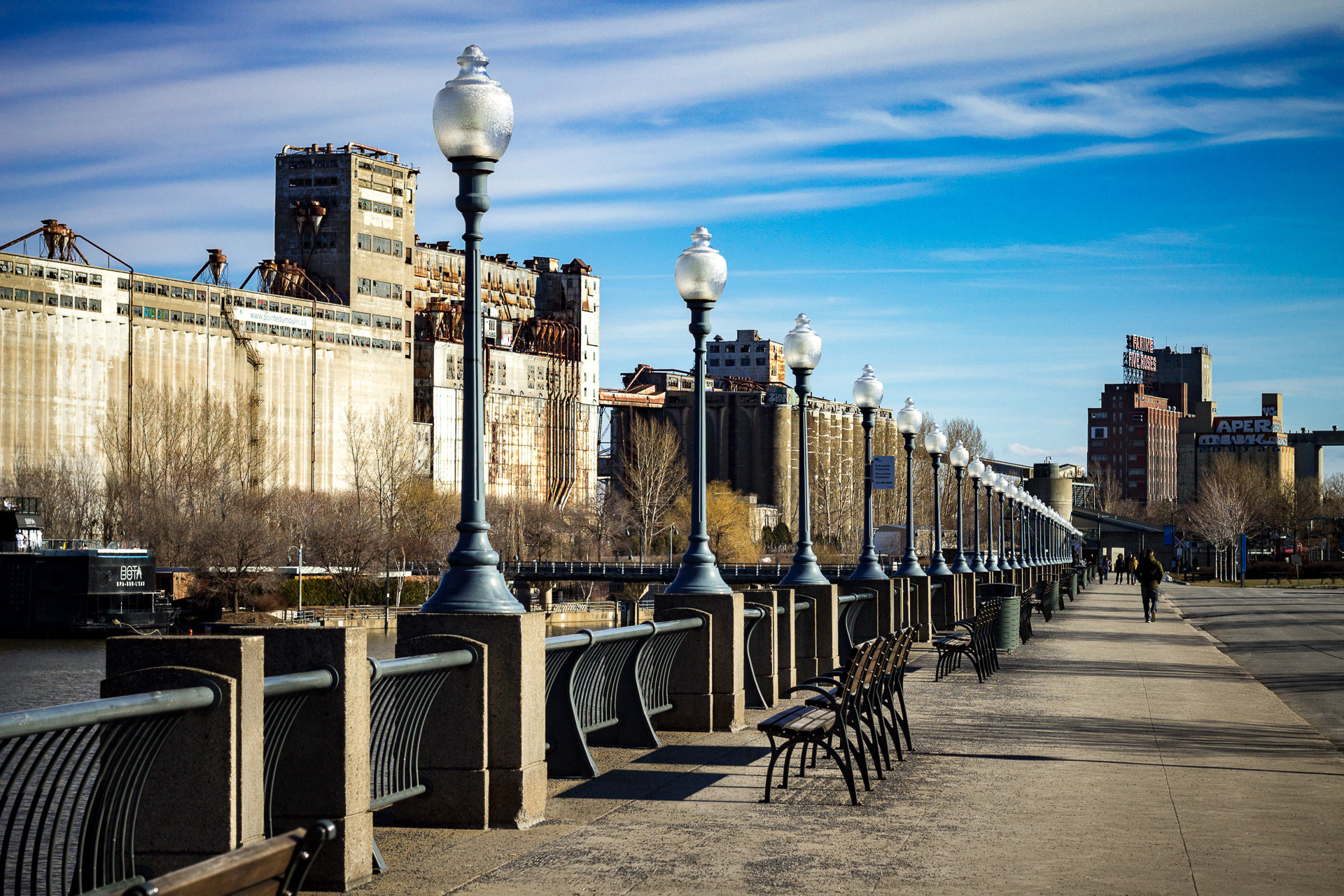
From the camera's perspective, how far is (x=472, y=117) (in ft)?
30.4

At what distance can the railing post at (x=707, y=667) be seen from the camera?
12797 millimetres

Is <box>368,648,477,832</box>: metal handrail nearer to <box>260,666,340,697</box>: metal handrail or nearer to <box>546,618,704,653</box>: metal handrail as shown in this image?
<box>260,666,340,697</box>: metal handrail

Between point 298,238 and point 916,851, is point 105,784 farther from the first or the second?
point 298,238

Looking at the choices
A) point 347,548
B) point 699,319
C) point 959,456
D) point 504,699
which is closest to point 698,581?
point 699,319

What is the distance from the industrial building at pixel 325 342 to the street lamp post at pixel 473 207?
100 meters

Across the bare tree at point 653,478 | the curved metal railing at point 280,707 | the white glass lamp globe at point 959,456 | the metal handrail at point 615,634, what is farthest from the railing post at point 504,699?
the bare tree at point 653,478

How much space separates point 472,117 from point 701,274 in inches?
204

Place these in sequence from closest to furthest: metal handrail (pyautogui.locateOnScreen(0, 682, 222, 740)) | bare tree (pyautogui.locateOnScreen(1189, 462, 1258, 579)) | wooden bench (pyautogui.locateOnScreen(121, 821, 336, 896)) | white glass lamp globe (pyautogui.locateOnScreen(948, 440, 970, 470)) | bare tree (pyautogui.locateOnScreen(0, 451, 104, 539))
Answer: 1. wooden bench (pyautogui.locateOnScreen(121, 821, 336, 896))
2. metal handrail (pyautogui.locateOnScreen(0, 682, 222, 740))
3. white glass lamp globe (pyautogui.locateOnScreen(948, 440, 970, 470))
4. bare tree (pyautogui.locateOnScreen(0, 451, 104, 539))
5. bare tree (pyautogui.locateOnScreen(1189, 462, 1258, 579))

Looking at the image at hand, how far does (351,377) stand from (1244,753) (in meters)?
118

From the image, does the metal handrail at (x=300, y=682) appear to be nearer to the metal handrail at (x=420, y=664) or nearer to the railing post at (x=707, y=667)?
the metal handrail at (x=420, y=664)

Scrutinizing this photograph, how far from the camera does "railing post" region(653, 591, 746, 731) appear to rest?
12797mm

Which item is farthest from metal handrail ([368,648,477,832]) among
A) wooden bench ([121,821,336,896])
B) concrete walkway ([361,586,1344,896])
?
wooden bench ([121,821,336,896])

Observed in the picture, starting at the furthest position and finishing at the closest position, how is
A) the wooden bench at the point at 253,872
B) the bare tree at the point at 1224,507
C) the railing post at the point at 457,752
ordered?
the bare tree at the point at 1224,507 → the railing post at the point at 457,752 → the wooden bench at the point at 253,872

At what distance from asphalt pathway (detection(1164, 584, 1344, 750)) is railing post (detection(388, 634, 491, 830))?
8.93 m
